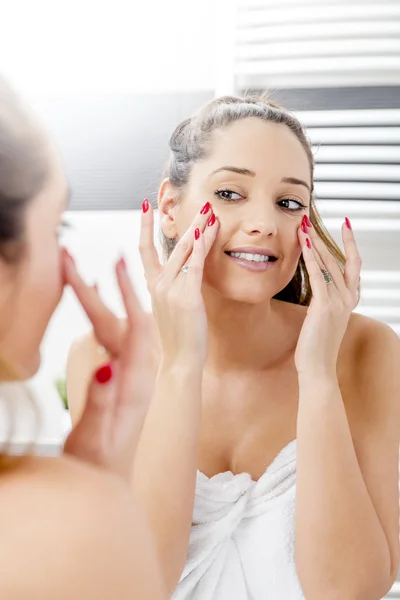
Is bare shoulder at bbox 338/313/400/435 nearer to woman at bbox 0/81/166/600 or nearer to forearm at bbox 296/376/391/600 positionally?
forearm at bbox 296/376/391/600

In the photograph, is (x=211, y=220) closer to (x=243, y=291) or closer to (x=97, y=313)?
(x=243, y=291)

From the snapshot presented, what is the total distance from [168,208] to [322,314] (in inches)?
8.7

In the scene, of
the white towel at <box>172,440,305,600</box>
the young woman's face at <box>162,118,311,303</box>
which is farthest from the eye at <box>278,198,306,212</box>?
the white towel at <box>172,440,305,600</box>

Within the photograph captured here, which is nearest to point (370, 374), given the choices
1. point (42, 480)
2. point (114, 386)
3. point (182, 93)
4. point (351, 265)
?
point (351, 265)

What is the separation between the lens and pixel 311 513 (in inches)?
26.6

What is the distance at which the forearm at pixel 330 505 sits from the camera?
67 centimetres

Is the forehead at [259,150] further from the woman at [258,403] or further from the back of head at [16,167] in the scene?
the back of head at [16,167]

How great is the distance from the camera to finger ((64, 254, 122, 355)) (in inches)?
13.5

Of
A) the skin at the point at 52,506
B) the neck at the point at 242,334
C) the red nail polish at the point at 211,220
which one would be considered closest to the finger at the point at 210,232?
the red nail polish at the point at 211,220

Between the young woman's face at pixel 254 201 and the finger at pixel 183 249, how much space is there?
0.02 meters

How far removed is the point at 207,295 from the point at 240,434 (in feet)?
0.53

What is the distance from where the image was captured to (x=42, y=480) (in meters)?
0.28

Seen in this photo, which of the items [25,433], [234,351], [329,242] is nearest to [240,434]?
[234,351]

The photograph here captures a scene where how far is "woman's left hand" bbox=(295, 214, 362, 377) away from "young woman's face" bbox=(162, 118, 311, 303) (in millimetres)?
29
